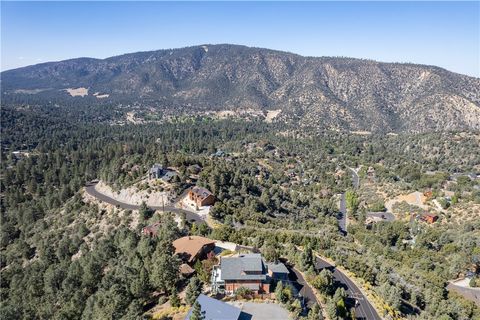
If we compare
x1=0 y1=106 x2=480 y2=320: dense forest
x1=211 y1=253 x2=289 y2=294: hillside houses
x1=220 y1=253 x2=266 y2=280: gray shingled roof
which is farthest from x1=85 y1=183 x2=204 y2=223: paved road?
x1=211 y1=253 x2=289 y2=294: hillside houses

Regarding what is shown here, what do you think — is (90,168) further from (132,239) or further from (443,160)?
(443,160)

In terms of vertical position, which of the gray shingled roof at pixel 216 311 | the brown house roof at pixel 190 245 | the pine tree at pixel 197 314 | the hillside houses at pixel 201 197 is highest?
the pine tree at pixel 197 314

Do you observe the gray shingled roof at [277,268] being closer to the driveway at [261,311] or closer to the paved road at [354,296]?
the driveway at [261,311]

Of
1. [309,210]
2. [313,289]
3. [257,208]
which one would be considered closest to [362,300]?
[313,289]

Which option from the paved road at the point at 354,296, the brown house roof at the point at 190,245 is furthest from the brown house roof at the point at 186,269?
the paved road at the point at 354,296

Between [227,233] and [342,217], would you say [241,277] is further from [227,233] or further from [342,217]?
[342,217]
